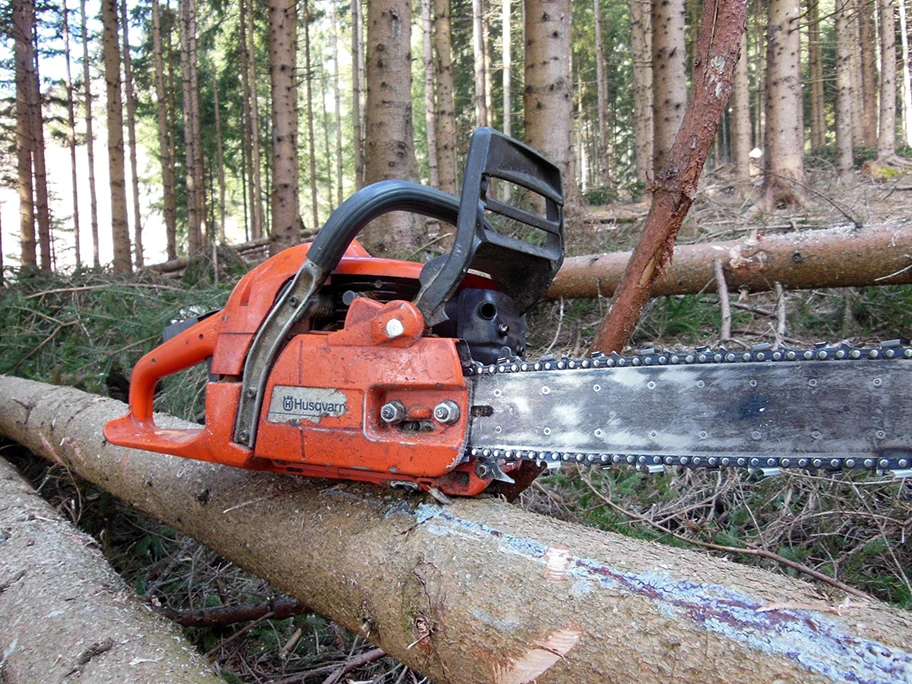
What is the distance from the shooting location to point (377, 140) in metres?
5.12

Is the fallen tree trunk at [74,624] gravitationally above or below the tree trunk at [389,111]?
below

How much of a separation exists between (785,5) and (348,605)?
7.83m

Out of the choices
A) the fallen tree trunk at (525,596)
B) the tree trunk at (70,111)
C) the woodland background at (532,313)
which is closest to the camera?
the fallen tree trunk at (525,596)

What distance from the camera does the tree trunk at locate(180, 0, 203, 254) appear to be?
1159 centimetres

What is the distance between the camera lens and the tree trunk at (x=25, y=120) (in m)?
10.3

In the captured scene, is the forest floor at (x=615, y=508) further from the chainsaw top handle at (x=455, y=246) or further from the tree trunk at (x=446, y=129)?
the tree trunk at (x=446, y=129)

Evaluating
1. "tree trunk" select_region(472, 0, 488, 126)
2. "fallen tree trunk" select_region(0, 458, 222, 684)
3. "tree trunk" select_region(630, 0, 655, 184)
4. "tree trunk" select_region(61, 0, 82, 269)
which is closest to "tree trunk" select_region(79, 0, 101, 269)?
"tree trunk" select_region(61, 0, 82, 269)

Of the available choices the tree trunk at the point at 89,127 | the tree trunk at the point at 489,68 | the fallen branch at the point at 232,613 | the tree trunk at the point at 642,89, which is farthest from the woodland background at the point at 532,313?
the tree trunk at the point at 489,68

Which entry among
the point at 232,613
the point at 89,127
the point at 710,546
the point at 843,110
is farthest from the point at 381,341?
the point at 89,127

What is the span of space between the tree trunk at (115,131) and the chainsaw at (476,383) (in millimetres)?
9948

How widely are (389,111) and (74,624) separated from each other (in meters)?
4.29

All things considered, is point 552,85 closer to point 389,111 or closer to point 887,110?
point 389,111

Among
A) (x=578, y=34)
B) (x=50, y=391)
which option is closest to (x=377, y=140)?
(x=50, y=391)

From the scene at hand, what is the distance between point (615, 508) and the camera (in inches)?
89.0
